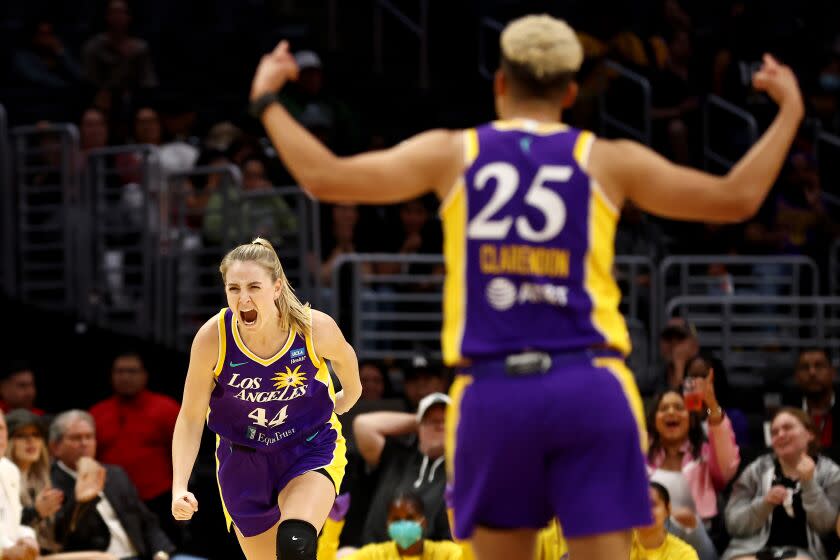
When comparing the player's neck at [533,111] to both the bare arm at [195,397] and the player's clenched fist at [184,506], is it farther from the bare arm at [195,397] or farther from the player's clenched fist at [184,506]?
the bare arm at [195,397]

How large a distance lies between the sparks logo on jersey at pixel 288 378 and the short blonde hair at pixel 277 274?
0.61 feet

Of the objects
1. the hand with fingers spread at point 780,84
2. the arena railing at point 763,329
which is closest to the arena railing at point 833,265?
the arena railing at point 763,329

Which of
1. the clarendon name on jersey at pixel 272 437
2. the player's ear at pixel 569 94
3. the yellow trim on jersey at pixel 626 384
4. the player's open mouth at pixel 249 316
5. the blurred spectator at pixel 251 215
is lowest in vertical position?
the clarendon name on jersey at pixel 272 437

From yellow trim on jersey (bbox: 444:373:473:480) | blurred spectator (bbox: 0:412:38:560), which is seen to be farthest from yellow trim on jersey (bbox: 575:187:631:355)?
blurred spectator (bbox: 0:412:38:560)

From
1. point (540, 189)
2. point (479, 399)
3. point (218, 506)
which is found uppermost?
point (540, 189)

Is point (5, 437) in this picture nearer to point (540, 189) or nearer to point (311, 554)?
point (311, 554)

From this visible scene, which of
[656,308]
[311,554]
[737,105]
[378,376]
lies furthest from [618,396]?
[737,105]

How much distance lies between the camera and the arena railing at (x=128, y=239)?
12516 mm

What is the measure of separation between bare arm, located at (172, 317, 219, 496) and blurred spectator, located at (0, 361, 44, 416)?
4.66m

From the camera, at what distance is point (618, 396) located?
4.25 m

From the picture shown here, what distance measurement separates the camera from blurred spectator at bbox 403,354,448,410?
11.1 m

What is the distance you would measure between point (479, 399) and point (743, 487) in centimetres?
570

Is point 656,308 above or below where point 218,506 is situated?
above

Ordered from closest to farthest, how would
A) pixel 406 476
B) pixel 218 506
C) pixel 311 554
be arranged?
1. pixel 311 554
2. pixel 406 476
3. pixel 218 506
